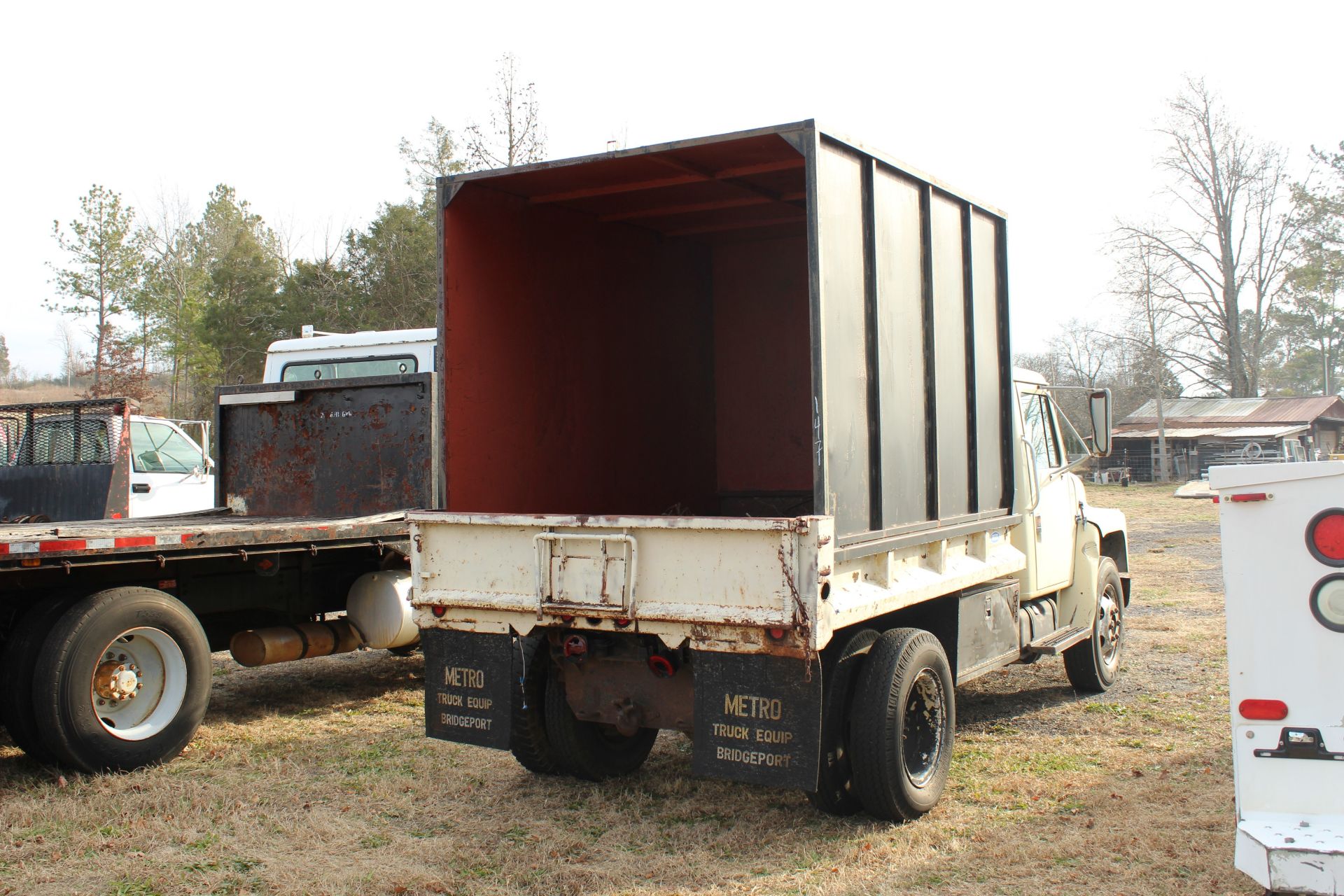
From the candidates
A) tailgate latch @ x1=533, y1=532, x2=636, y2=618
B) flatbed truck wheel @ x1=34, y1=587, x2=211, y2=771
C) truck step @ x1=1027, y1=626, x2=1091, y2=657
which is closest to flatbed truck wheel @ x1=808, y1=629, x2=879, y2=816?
tailgate latch @ x1=533, y1=532, x2=636, y2=618

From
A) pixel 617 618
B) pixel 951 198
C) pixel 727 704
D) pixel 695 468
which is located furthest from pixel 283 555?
pixel 951 198

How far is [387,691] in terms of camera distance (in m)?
8.27

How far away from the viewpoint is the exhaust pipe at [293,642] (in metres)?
7.28

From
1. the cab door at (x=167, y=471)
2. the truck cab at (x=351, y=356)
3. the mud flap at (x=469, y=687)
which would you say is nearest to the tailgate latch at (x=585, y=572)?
the mud flap at (x=469, y=687)

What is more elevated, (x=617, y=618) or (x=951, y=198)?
(x=951, y=198)

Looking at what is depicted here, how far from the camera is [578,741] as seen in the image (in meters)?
5.58

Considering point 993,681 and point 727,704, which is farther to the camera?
point 993,681

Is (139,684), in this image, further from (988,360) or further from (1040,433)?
(1040,433)

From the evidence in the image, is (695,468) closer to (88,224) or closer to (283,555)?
(283,555)

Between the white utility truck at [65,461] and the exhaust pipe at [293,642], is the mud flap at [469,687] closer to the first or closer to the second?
the exhaust pipe at [293,642]

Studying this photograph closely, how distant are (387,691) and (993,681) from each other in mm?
A: 4508

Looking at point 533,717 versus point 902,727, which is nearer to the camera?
point 902,727

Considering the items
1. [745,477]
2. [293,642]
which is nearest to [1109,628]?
[745,477]

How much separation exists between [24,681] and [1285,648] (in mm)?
5630
